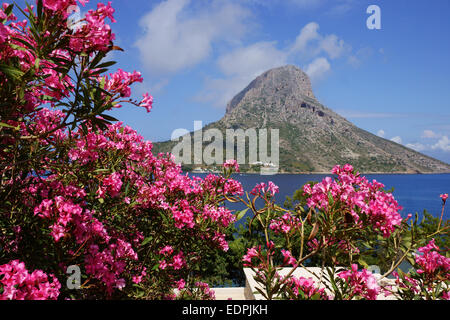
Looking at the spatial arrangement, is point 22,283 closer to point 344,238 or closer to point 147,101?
point 147,101

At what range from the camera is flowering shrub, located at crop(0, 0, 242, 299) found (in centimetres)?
139

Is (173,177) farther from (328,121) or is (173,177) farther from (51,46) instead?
(328,121)

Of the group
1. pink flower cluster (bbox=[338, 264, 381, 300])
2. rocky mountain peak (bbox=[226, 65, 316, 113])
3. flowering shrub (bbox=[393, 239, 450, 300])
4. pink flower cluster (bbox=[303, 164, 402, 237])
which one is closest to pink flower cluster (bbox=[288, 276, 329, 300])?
pink flower cluster (bbox=[338, 264, 381, 300])

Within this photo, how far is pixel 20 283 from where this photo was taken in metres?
1.30

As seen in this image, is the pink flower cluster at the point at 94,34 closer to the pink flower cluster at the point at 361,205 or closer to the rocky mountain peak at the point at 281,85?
the pink flower cluster at the point at 361,205

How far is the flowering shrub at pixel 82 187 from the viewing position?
4.56 ft

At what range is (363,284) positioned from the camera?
1.52 m

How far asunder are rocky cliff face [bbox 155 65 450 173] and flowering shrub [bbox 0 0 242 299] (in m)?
85.6

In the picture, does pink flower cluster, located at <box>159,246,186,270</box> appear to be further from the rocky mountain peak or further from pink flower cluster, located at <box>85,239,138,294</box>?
the rocky mountain peak

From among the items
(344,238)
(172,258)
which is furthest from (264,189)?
(172,258)

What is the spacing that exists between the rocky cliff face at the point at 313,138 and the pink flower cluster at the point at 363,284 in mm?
87277

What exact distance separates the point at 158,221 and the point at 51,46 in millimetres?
1945

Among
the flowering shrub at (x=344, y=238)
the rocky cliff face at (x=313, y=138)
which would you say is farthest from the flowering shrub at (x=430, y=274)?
the rocky cliff face at (x=313, y=138)
